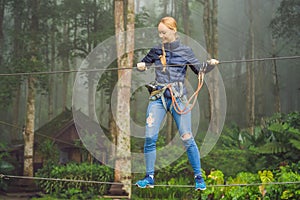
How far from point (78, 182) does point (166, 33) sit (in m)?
7.03

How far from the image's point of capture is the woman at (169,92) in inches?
105

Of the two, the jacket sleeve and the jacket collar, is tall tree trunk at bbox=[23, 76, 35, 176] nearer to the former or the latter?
the jacket sleeve

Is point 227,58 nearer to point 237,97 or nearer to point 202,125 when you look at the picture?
point 237,97

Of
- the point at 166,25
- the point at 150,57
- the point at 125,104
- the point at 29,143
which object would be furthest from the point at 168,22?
the point at 29,143

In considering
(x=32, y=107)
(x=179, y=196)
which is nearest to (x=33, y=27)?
(x=32, y=107)

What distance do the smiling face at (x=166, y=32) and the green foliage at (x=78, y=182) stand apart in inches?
260

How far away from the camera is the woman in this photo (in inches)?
105

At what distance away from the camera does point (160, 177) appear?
9.02 m

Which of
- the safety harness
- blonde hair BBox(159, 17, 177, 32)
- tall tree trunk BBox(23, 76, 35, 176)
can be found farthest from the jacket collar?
tall tree trunk BBox(23, 76, 35, 176)

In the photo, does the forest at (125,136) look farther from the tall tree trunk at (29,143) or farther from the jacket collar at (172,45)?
the jacket collar at (172,45)

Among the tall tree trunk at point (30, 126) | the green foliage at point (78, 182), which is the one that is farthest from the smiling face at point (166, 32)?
the tall tree trunk at point (30, 126)

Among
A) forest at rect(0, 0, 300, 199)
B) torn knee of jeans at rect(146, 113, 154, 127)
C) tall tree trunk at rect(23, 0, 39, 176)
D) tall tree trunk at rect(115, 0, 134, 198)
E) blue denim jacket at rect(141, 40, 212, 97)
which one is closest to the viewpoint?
torn knee of jeans at rect(146, 113, 154, 127)

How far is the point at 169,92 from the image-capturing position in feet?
8.87

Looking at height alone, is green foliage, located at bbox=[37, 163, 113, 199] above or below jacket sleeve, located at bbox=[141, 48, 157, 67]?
below
